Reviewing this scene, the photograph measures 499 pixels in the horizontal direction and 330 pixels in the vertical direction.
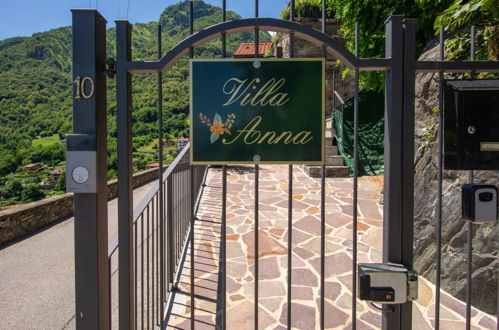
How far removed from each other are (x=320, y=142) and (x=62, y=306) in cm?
504

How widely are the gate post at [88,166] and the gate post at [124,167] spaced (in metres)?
0.08

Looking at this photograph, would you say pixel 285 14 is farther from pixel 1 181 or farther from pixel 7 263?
pixel 1 181

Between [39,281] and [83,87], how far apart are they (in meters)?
6.15

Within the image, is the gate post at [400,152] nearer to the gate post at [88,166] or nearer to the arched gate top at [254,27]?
the arched gate top at [254,27]

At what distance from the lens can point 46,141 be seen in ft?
130

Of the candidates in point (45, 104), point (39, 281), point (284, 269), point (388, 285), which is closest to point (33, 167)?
point (45, 104)

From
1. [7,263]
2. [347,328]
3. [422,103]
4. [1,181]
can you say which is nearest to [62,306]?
[7,263]

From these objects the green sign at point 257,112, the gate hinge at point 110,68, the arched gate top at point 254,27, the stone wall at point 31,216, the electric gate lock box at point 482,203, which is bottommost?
the stone wall at point 31,216

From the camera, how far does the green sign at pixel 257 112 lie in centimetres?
123

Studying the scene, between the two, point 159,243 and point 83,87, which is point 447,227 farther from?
point 83,87

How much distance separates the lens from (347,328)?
2.21 metres

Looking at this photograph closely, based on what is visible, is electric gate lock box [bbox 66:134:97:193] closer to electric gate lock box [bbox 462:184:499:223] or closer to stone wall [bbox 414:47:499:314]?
electric gate lock box [bbox 462:184:499:223]

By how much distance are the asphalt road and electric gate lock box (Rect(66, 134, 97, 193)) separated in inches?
145

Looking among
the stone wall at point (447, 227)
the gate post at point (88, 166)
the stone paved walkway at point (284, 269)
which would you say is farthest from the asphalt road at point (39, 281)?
the stone wall at point (447, 227)
